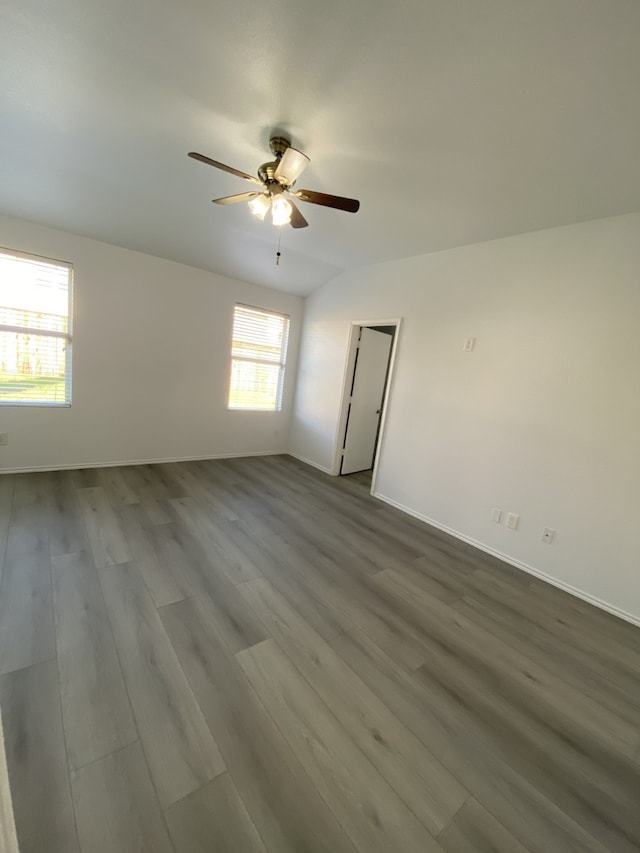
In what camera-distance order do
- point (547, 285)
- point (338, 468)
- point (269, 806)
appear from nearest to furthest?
point (269, 806)
point (547, 285)
point (338, 468)

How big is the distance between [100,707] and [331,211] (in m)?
3.45

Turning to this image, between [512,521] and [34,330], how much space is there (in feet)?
15.9

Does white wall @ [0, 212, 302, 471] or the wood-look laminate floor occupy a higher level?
white wall @ [0, 212, 302, 471]

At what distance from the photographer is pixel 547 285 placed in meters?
2.54

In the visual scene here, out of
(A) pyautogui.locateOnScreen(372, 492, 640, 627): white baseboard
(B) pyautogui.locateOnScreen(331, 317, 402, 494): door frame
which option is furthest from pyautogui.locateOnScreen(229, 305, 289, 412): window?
(A) pyautogui.locateOnScreen(372, 492, 640, 627): white baseboard

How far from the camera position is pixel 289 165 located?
1833 millimetres

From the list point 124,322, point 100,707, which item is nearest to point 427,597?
point 100,707

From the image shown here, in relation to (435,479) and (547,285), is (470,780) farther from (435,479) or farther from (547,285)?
(547,285)

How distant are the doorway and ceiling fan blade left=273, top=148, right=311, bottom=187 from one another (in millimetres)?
2265

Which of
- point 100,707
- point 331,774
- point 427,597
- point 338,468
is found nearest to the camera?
point 331,774

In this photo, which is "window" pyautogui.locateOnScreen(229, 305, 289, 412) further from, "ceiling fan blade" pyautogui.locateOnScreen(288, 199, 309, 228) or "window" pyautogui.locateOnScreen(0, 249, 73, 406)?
"ceiling fan blade" pyautogui.locateOnScreen(288, 199, 309, 228)

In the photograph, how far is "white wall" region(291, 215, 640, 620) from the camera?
7.41ft

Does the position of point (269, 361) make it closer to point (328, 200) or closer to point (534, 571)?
point (328, 200)

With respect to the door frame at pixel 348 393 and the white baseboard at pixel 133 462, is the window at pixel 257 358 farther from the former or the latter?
the door frame at pixel 348 393
